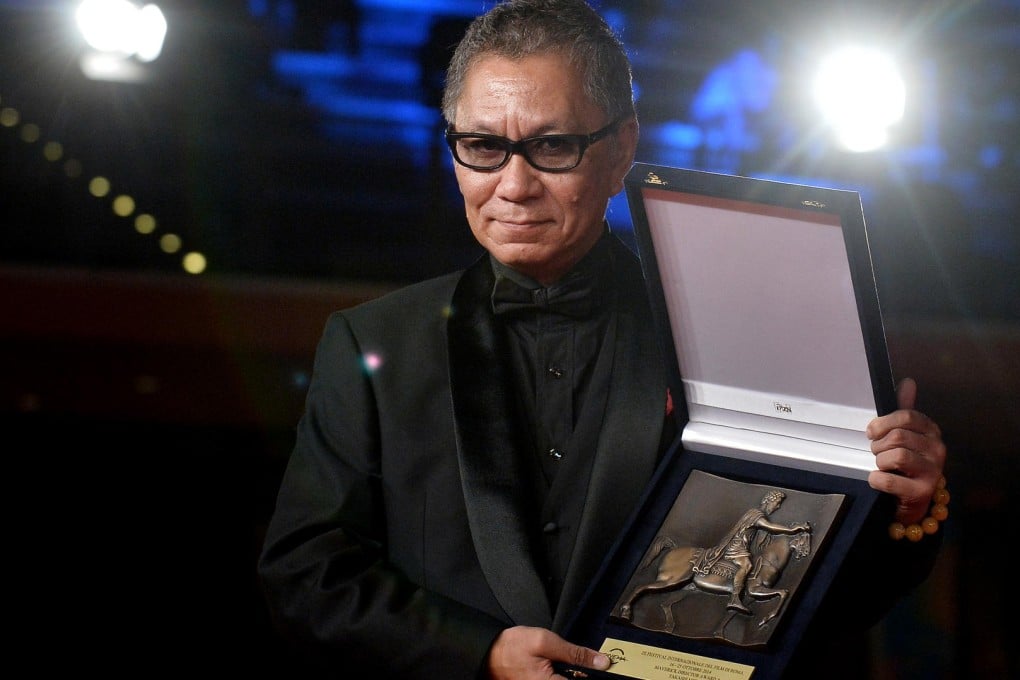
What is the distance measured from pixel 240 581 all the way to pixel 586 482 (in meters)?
1.67

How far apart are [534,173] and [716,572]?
1.80 ft

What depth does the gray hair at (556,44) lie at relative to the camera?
1.49 metres

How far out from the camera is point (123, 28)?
2.86 meters

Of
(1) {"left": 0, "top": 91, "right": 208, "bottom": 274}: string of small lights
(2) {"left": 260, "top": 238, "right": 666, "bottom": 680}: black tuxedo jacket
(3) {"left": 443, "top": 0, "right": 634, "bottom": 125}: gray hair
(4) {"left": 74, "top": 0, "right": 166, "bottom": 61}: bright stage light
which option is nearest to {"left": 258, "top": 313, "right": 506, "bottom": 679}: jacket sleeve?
(2) {"left": 260, "top": 238, "right": 666, "bottom": 680}: black tuxedo jacket

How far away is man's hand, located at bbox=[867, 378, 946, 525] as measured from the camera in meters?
1.39

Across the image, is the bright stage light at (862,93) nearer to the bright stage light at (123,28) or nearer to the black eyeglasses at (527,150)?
the black eyeglasses at (527,150)

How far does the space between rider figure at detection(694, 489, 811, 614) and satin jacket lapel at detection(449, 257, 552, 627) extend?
216mm

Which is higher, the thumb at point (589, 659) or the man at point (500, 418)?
the man at point (500, 418)

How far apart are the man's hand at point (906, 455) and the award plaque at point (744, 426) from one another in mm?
26

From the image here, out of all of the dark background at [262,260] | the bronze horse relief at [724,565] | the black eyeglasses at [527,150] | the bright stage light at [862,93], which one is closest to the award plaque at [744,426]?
the bronze horse relief at [724,565]

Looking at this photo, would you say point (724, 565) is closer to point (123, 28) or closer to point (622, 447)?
point (622, 447)

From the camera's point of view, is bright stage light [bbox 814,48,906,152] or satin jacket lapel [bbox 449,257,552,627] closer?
satin jacket lapel [bbox 449,257,552,627]

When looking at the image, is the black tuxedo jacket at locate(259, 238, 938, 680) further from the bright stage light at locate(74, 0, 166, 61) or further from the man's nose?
the bright stage light at locate(74, 0, 166, 61)

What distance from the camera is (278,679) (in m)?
2.98
